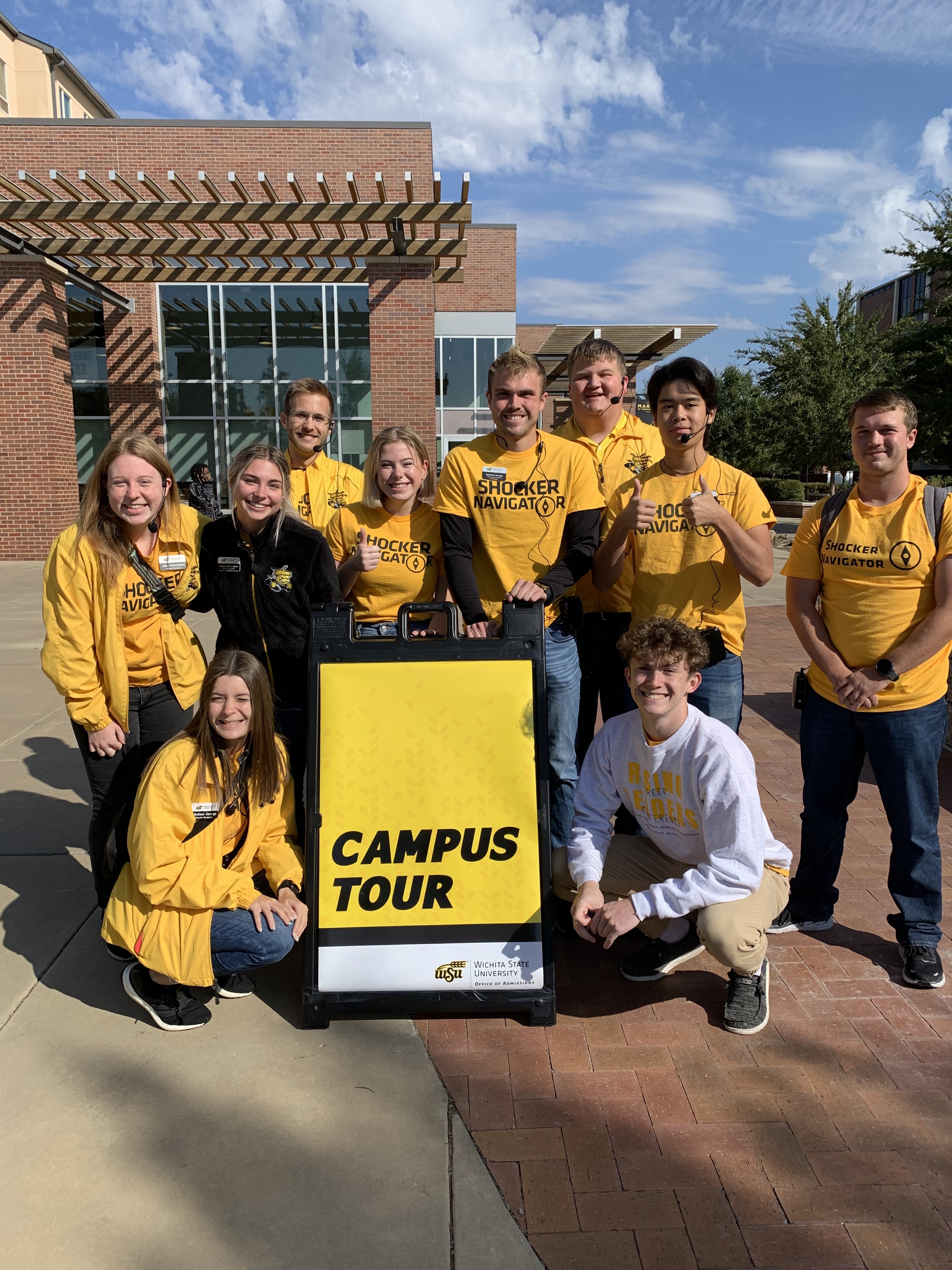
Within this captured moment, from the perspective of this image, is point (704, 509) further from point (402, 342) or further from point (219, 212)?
point (402, 342)

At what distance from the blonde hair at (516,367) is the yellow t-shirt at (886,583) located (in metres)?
1.09

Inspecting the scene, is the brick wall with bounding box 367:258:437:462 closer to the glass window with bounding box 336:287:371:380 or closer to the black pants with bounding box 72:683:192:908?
the glass window with bounding box 336:287:371:380

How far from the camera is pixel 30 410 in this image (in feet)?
51.2

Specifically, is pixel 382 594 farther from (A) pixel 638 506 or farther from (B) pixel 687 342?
(B) pixel 687 342

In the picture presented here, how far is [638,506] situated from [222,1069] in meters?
2.21

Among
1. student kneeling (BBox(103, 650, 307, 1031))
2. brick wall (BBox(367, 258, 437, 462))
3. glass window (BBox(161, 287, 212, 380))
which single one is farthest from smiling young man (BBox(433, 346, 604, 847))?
glass window (BBox(161, 287, 212, 380))

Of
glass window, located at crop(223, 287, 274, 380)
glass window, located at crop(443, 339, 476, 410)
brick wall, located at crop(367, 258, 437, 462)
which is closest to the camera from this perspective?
brick wall, located at crop(367, 258, 437, 462)

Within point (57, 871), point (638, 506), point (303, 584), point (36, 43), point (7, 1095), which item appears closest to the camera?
point (7, 1095)

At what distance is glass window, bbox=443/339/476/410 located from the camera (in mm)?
23250

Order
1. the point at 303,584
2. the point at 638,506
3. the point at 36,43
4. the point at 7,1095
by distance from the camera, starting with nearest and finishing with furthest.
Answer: the point at 7,1095
the point at 638,506
the point at 303,584
the point at 36,43

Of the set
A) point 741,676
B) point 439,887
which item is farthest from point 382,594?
point 741,676

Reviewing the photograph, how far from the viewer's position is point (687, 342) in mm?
23172

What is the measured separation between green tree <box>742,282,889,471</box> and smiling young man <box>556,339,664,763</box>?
2285cm

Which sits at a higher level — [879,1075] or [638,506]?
[638,506]
